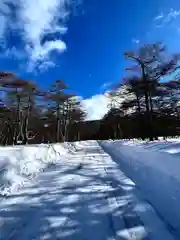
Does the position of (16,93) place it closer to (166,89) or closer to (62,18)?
(62,18)

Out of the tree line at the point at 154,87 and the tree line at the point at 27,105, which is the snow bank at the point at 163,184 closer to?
the tree line at the point at 154,87

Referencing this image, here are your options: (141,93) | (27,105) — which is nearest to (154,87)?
(141,93)

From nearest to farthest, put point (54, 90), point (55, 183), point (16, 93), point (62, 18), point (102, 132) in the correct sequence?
point (55, 183) → point (62, 18) → point (16, 93) → point (54, 90) → point (102, 132)

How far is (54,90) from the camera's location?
23.4m

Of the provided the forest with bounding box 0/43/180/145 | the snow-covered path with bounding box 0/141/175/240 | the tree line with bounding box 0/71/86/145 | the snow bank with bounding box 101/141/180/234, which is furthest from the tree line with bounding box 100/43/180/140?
the snow-covered path with bounding box 0/141/175/240

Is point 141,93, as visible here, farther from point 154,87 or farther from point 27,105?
point 27,105

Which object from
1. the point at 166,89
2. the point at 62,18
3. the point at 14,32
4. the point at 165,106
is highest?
the point at 62,18

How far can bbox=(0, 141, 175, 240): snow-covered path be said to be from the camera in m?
1.93

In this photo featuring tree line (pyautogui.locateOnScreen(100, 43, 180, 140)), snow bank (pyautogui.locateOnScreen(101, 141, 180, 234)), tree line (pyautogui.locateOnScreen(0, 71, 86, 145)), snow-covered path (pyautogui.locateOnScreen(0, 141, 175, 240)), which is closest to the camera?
snow-covered path (pyautogui.locateOnScreen(0, 141, 175, 240))

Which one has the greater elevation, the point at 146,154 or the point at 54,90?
the point at 54,90

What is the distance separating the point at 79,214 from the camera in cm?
240

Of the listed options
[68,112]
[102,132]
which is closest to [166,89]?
[68,112]

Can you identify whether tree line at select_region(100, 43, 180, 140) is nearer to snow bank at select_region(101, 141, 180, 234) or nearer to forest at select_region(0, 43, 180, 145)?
forest at select_region(0, 43, 180, 145)

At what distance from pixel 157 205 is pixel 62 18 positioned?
10910 mm
